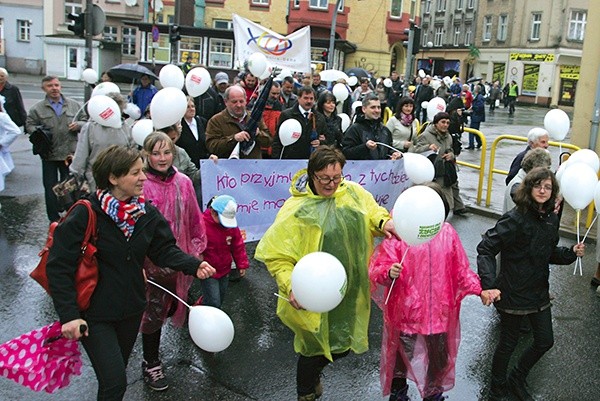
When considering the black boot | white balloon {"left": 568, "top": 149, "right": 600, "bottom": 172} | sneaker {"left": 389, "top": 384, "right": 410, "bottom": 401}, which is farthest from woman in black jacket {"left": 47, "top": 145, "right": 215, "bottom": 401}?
white balloon {"left": 568, "top": 149, "right": 600, "bottom": 172}

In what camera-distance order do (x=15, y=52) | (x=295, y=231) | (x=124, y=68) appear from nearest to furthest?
(x=295, y=231), (x=124, y=68), (x=15, y=52)

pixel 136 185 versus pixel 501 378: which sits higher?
pixel 136 185

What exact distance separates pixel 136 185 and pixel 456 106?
1421 cm

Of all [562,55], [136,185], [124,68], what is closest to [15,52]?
[124,68]

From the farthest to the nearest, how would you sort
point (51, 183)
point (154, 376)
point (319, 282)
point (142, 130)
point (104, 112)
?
point (51, 183)
point (142, 130)
point (104, 112)
point (154, 376)
point (319, 282)

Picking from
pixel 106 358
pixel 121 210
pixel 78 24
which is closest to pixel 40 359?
pixel 106 358

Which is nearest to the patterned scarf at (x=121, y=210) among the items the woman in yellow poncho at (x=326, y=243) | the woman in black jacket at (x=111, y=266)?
the woman in black jacket at (x=111, y=266)

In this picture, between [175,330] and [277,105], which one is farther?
[277,105]

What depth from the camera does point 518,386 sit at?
438 cm

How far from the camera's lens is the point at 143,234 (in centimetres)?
340

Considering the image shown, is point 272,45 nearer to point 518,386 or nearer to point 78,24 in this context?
point 78,24

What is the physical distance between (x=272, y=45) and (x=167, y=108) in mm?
8838

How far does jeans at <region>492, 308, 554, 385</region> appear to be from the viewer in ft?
13.6

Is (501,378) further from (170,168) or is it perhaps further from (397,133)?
(397,133)
